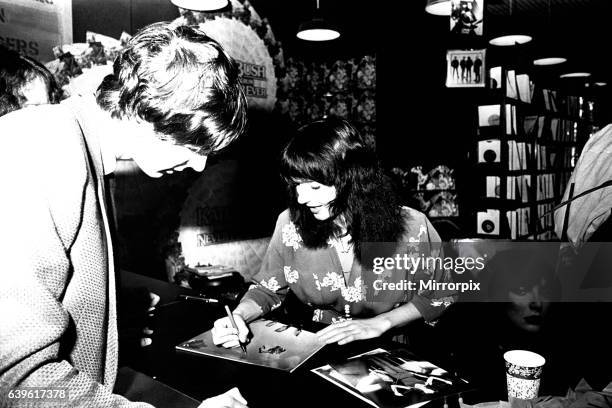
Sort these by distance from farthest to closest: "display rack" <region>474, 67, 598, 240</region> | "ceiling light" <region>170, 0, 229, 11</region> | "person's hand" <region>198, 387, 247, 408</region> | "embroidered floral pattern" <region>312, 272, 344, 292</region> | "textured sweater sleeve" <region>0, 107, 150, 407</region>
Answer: "display rack" <region>474, 67, 598, 240</region>
"ceiling light" <region>170, 0, 229, 11</region>
"embroidered floral pattern" <region>312, 272, 344, 292</region>
"person's hand" <region>198, 387, 247, 408</region>
"textured sweater sleeve" <region>0, 107, 150, 407</region>

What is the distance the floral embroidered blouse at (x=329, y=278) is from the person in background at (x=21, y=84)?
1289 mm

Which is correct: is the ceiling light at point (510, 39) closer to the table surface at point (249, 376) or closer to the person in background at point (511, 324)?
the person in background at point (511, 324)

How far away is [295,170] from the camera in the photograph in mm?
1879

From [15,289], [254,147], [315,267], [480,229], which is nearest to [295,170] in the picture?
[315,267]

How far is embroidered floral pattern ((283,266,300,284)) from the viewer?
6.72 feet

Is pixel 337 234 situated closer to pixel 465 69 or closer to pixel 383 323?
pixel 383 323

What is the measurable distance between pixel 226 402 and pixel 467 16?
3.37 meters

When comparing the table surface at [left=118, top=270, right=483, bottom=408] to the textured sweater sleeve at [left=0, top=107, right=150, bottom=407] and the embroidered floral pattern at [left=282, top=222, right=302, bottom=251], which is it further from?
the embroidered floral pattern at [left=282, top=222, right=302, bottom=251]

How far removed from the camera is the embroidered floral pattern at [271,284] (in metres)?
2.00

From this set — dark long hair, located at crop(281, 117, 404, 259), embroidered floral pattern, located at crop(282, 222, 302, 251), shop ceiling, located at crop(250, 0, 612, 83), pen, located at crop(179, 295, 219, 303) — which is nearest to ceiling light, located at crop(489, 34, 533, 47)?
shop ceiling, located at crop(250, 0, 612, 83)

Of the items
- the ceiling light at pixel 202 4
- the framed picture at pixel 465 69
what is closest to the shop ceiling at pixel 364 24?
the framed picture at pixel 465 69

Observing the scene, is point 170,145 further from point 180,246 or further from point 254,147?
point 254,147

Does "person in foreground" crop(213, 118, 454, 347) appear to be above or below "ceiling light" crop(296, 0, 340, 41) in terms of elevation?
below

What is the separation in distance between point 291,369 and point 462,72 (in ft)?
13.2
